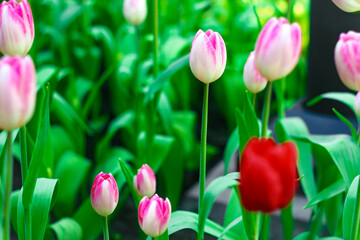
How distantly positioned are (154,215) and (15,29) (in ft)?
1.00

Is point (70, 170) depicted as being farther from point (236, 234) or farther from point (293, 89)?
point (293, 89)

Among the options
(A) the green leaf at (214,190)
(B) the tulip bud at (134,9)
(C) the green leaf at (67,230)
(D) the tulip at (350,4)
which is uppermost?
(D) the tulip at (350,4)

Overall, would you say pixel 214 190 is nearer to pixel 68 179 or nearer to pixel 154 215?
pixel 154 215

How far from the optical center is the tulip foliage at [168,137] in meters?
0.56

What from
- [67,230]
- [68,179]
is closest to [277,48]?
[67,230]

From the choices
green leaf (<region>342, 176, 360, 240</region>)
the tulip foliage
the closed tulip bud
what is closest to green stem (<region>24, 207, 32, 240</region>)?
the tulip foliage

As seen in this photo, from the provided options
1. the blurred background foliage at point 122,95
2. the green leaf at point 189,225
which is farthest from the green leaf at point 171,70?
the green leaf at point 189,225

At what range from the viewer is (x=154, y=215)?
716 millimetres

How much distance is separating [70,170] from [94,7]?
123 cm

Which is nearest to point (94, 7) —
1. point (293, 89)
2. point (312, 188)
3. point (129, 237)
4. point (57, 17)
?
point (57, 17)

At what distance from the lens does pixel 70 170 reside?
1.55 m

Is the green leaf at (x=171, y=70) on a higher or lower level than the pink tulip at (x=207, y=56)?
lower

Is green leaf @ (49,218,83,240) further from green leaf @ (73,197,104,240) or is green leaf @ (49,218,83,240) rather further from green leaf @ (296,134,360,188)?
green leaf @ (296,134,360,188)

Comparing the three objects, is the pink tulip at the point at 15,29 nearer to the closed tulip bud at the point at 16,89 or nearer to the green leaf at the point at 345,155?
the closed tulip bud at the point at 16,89
